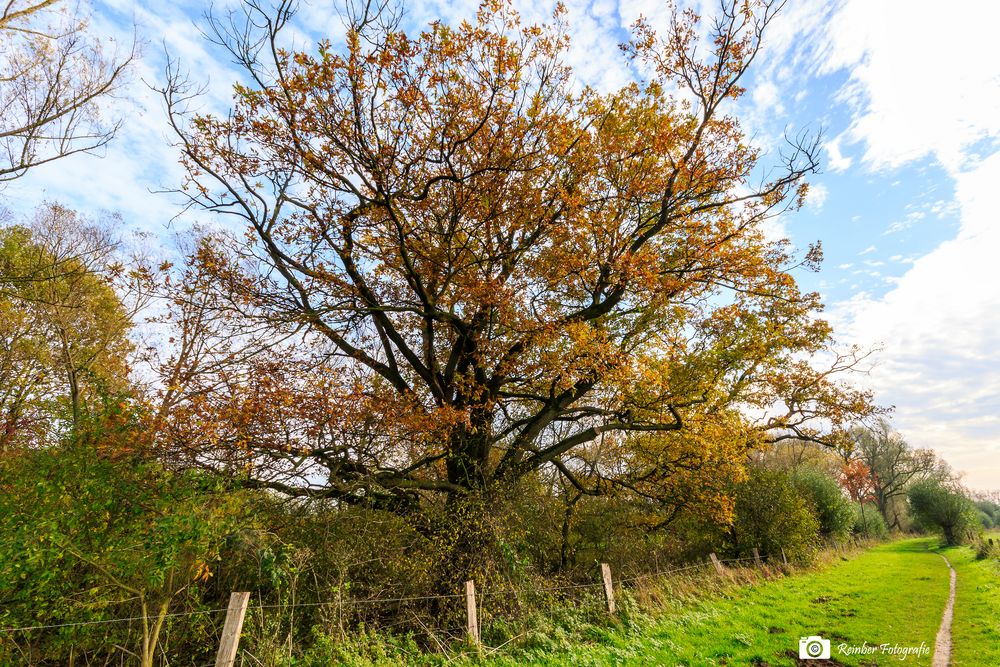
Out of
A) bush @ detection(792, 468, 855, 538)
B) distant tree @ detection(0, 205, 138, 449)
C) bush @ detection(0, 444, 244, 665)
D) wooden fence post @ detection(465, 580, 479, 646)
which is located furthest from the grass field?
distant tree @ detection(0, 205, 138, 449)

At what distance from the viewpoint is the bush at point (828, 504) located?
24.3m

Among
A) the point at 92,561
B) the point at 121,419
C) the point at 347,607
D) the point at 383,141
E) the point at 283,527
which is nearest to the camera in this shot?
the point at 92,561

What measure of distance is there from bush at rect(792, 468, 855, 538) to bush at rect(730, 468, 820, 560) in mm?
7475

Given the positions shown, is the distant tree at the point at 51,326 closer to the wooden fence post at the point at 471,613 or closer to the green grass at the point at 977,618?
the wooden fence post at the point at 471,613

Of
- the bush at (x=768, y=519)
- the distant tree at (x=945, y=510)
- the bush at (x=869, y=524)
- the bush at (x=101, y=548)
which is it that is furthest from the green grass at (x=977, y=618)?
the bush at (x=869, y=524)

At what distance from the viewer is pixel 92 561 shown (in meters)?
5.65

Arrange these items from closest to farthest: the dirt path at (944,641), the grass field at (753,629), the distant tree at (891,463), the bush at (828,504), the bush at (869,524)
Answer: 1. the grass field at (753,629)
2. the dirt path at (944,641)
3. the bush at (828,504)
4. the bush at (869,524)
5. the distant tree at (891,463)

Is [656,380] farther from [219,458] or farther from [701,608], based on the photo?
[219,458]

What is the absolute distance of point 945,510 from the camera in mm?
34875

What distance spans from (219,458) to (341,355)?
4071 mm

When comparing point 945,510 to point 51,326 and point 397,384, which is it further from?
point 51,326

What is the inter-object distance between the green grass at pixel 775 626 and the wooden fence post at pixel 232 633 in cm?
374

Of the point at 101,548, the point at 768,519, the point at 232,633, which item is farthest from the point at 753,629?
the point at 101,548

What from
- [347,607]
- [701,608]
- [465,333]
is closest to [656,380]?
[465,333]
